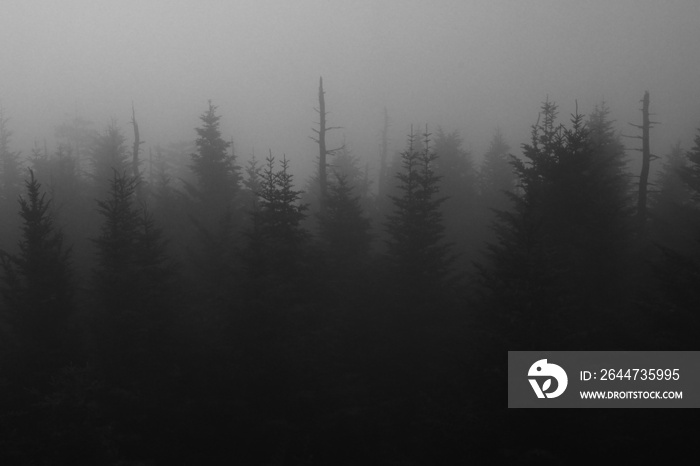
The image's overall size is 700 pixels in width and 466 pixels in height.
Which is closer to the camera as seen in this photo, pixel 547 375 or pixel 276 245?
pixel 547 375

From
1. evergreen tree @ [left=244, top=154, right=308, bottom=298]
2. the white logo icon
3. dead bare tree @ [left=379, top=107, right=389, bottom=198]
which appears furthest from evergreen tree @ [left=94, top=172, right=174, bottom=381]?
dead bare tree @ [left=379, top=107, right=389, bottom=198]

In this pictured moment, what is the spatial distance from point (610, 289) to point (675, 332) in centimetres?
587

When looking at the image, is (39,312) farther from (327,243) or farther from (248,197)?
(248,197)

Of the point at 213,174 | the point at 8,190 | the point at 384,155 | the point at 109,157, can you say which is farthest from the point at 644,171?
the point at 8,190

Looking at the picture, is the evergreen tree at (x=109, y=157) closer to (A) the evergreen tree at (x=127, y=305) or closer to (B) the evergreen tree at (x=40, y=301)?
(B) the evergreen tree at (x=40, y=301)

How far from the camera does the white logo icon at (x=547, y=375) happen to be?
41.1ft

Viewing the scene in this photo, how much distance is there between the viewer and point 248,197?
3191 centimetres

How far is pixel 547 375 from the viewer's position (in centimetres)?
1270

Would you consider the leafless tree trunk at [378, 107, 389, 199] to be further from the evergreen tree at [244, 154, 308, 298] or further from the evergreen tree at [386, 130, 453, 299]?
the evergreen tree at [244, 154, 308, 298]

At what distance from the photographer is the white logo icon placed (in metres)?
→ 12.5

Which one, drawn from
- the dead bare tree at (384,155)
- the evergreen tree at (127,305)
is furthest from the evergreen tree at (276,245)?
the dead bare tree at (384,155)

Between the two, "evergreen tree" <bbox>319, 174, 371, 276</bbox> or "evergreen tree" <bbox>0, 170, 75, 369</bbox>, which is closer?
"evergreen tree" <bbox>0, 170, 75, 369</bbox>

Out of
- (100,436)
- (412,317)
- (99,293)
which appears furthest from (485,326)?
(99,293)

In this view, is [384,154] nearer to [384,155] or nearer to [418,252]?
[384,155]
